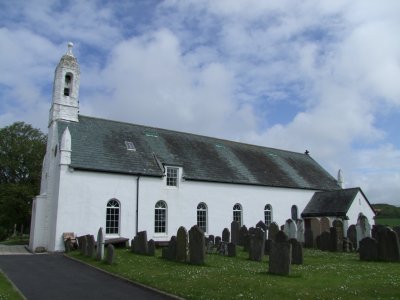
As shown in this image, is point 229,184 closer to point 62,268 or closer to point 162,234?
point 162,234

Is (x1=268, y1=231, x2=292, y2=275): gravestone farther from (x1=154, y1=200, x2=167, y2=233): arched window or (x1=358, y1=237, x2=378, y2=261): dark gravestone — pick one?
(x1=154, y1=200, x2=167, y2=233): arched window

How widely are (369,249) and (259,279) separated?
8.11 meters

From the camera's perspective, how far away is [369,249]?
1761 cm

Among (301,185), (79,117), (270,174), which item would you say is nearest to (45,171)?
(79,117)

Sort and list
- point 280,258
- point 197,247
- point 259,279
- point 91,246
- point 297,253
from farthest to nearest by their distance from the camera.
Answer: point 91,246 → point 297,253 → point 197,247 → point 280,258 → point 259,279

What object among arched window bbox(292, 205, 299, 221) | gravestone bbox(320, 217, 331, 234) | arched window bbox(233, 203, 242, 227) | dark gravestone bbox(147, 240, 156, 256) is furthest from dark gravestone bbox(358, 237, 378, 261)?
arched window bbox(292, 205, 299, 221)

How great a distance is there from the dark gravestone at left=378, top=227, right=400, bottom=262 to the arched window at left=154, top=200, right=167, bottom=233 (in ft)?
47.5

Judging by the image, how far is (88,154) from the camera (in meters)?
25.4

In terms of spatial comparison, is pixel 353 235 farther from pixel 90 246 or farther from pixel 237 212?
pixel 90 246

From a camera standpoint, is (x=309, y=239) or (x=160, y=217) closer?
(x=309, y=239)

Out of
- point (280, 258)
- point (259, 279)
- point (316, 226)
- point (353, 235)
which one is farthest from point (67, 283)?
point (316, 226)

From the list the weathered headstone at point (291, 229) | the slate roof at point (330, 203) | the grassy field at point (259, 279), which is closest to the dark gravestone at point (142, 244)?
the grassy field at point (259, 279)

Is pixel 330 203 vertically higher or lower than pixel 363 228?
higher

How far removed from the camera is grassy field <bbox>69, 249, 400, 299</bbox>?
32.3ft
